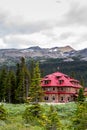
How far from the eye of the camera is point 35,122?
4469 cm

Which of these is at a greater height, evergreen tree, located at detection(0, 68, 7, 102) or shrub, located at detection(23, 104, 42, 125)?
evergreen tree, located at detection(0, 68, 7, 102)

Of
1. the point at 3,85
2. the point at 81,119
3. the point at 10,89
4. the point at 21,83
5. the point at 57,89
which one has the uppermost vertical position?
the point at 21,83

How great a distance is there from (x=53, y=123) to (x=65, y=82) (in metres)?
59.7

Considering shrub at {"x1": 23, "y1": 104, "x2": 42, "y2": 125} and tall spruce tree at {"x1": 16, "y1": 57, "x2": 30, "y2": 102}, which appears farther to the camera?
tall spruce tree at {"x1": 16, "y1": 57, "x2": 30, "y2": 102}

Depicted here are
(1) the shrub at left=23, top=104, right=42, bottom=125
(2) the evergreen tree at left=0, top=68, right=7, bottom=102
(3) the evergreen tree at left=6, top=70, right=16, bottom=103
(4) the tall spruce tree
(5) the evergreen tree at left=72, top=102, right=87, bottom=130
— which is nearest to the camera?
(5) the evergreen tree at left=72, top=102, right=87, bottom=130

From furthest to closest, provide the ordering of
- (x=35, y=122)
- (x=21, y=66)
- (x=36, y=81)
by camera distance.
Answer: (x=21, y=66), (x=36, y=81), (x=35, y=122)

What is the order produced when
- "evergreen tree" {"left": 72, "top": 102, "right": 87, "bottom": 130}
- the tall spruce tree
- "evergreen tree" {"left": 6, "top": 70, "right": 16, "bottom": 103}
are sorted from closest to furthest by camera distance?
"evergreen tree" {"left": 72, "top": 102, "right": 87, "bottom": 130}, the tall spruce tree, "evergreen tree" {"left": 6, "top": 70, "right": 16, "bottom": 103}

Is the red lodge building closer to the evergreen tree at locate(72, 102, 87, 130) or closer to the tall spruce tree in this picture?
the tall spruce tree

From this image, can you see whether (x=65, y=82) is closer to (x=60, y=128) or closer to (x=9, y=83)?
(x=9, y=83)

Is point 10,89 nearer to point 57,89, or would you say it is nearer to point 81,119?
point 57,89

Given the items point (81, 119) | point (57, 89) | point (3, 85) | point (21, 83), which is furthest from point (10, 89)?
point (81, 119)

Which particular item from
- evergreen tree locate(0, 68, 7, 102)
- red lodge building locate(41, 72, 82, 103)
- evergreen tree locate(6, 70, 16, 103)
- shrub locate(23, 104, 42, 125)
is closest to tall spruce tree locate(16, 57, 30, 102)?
evergreen tree locate(6, 70, 16, 103)

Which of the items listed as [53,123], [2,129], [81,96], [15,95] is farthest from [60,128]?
[15,95]

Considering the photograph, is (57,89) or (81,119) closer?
(81,119)
